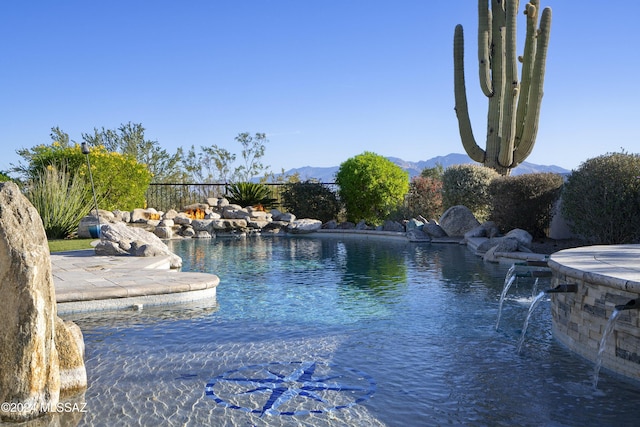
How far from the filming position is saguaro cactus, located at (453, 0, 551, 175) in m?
13.6

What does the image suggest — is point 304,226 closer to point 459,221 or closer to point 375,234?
point 375,234

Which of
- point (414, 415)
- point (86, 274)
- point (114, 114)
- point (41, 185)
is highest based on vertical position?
point (114, 114)

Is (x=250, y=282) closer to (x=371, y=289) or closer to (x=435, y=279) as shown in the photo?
(x=371, y=289)

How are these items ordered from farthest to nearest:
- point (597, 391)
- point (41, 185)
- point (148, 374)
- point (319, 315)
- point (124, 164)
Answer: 1. point (124, 164)
2. point (41, 185)
3. point (319, 315)
4. point (148, 374)
5. point (597, 391)

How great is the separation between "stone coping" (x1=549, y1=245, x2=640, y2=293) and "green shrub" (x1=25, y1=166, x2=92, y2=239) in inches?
482

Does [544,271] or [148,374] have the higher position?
[544,271]

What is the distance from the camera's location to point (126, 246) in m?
10.2

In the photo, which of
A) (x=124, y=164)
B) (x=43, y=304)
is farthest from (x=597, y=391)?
(x=124, y=164)

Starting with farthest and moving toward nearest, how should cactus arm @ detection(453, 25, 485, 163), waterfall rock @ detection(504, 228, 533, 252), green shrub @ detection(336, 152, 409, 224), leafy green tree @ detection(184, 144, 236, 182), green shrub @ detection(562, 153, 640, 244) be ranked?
leafy green tree @ detection(184, 144, 236, 182)
green shrub @ detection(336, 152, 409, 224)
cactus arm @ detection(453, 25, 485, 163)
waterfall rock @ detection(504, 228, 533, 252)
green shrub @ detection(562, 153, 640, 244)

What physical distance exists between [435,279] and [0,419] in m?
6.43

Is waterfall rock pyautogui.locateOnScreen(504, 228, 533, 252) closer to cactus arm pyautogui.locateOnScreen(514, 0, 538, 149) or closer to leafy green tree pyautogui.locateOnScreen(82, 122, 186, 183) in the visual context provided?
cactus arm pyautogui.locateOnScreen(514, 0, 538, 149)

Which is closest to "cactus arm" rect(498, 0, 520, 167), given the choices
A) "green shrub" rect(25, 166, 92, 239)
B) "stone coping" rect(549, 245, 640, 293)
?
"stone coping" rect(549, 245, 640, 293)

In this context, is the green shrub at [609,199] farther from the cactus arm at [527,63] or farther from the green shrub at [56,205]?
the green shrub at [56,205]

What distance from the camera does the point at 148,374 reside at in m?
4.16
